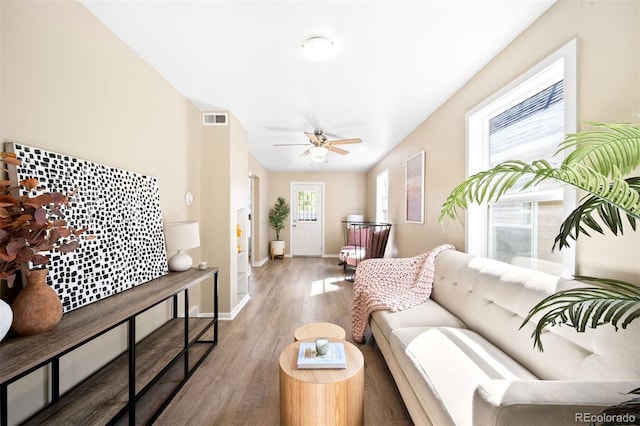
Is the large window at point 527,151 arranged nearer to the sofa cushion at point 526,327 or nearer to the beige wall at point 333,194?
the sofa cushion at point 526,327

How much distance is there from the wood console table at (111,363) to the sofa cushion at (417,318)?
151cm

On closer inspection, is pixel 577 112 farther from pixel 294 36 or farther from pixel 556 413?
pixel 294 36

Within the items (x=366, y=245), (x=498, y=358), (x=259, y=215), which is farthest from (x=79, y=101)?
(x=259, y=215)

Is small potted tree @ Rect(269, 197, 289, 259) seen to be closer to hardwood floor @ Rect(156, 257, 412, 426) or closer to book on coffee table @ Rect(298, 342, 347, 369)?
hardwood floor @ Rect(156, 257, 412, 426)

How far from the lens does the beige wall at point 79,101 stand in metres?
1.29

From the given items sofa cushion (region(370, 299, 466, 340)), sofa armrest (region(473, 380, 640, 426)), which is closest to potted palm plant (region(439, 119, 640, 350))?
sofa armrest (region(473, 380, 640, 426))

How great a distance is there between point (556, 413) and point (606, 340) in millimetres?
510

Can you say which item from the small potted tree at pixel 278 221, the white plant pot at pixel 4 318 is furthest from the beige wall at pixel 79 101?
the small potted tree at pixel 278 221

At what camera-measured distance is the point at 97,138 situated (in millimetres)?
1765

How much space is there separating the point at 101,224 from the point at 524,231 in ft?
9.71

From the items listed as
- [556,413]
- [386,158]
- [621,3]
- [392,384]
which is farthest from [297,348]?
[386,158]

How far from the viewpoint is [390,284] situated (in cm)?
259

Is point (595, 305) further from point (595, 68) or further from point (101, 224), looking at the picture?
point (101, 224)

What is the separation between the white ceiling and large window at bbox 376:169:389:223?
2.50 meters
